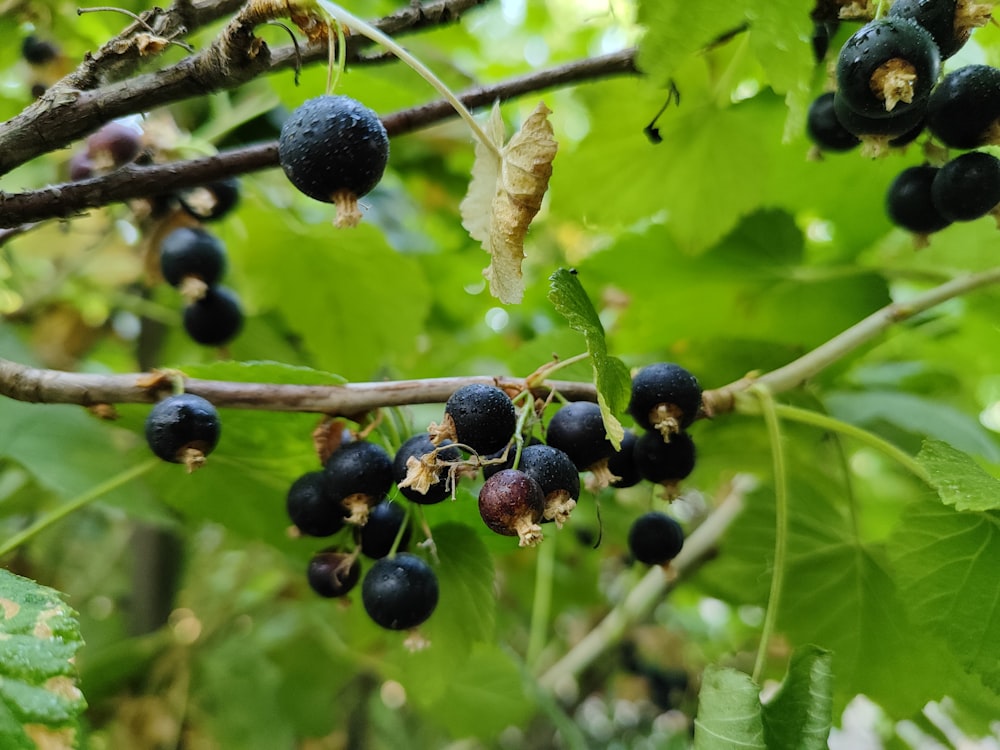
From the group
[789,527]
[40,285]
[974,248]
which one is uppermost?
[974,248]

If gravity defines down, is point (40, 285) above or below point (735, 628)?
above

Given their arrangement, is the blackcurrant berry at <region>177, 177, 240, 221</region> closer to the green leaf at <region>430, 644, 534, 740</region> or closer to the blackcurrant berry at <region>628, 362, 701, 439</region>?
the blackcurrant berry at <region>628, 362, 701, 439</region>

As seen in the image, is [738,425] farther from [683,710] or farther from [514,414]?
[683,710]

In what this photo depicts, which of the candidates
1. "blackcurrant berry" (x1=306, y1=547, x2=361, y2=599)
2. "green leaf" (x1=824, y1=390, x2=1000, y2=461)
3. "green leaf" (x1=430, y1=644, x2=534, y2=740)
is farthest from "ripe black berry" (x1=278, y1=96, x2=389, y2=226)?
"green leaf" (x1=430, y1=644, x2=534, y2=740)

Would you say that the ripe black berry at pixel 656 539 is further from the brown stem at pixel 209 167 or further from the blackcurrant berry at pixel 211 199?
the blackcurrant berry at pixel 211 199

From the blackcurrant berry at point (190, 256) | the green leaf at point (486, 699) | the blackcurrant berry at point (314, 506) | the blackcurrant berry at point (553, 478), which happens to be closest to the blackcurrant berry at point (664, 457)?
the blackcurrant berry at point (553, 478)

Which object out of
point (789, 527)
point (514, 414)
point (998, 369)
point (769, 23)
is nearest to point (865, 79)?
point (769, 23)
